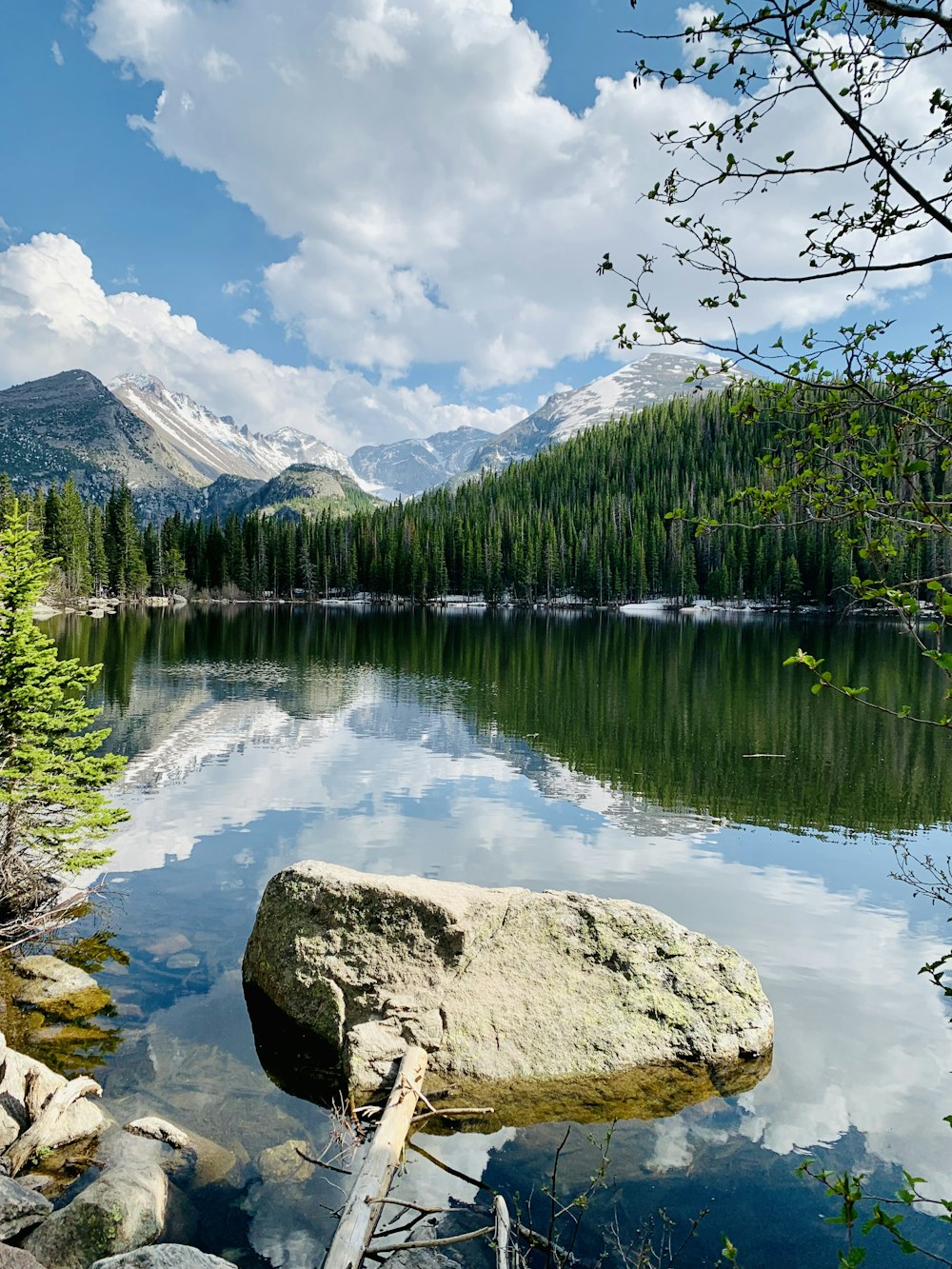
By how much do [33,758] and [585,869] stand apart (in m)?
11.9

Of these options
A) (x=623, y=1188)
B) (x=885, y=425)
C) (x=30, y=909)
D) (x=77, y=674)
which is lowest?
(x=623, y=1188)

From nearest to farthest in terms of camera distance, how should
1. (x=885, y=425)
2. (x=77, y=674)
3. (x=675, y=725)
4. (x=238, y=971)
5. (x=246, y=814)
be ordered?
(x=885, y=425) < (x=238, y=971) < (x=77, y=674) < (x=246, y=814) < (x=675, y=725)

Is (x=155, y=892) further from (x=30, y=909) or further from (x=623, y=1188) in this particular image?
(x=623, y=1188)

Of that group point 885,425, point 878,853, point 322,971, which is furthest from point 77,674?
point 878,853

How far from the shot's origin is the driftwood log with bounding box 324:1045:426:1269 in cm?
605

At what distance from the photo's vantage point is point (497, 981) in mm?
10547

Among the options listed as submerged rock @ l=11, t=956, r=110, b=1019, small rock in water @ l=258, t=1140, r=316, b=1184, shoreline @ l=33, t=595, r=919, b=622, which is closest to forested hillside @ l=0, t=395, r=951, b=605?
shoreline @ l=33, t=595, r=919, b=622

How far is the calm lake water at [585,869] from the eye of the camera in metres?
8.11

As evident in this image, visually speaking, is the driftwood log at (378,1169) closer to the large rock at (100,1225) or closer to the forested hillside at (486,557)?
the large rock at (100,1225)

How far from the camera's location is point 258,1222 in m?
7.36

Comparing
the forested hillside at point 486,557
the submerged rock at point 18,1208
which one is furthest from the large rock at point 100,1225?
the forested hillside at point 486,557

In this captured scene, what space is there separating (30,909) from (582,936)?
1012cm

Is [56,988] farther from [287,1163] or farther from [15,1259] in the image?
[15,1259]

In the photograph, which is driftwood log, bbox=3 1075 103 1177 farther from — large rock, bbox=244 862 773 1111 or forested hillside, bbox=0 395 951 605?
forested hillside, bbox=0 395 951 605
